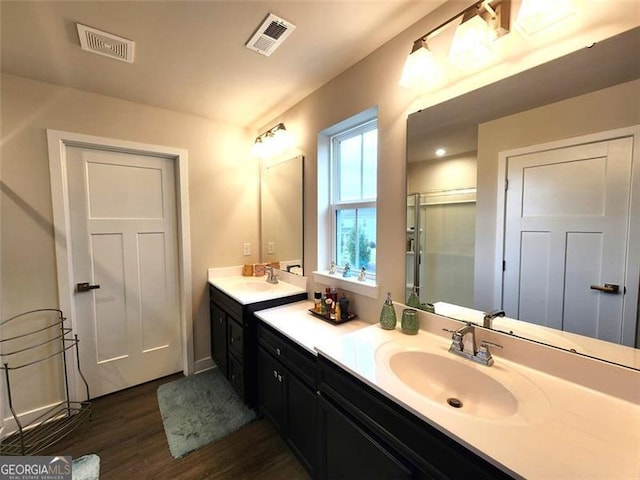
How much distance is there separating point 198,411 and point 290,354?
115 centimetres

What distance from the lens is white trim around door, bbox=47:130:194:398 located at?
6.19 feet

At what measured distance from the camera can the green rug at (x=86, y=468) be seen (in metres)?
1.49

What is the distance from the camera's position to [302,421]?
4.63ft

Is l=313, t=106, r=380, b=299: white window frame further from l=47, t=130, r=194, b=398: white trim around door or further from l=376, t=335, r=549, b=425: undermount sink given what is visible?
l=47, t=130, r=194, b=398: white trim around door

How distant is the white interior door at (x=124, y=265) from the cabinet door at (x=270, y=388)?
3.98 feet

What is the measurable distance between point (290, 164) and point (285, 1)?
→ 1.17 meters

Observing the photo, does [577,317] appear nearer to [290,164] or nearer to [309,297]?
[309,297]

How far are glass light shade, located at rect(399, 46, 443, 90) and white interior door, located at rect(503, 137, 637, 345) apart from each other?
0.56 metres

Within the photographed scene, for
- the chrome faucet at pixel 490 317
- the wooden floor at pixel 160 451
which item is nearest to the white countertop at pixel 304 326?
the chrome faucet at pixel 490 317

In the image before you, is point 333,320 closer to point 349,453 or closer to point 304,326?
point 304,326

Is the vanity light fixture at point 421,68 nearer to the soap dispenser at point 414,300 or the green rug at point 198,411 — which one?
the soap dispenser at point 414,300

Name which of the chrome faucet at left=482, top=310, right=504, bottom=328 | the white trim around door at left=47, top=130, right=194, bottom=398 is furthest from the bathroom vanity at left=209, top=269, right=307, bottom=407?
the chrome faucet at left=482, top=310, right=504, bottom=328

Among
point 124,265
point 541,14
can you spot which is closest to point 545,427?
point 541,14

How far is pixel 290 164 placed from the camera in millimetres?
2279
